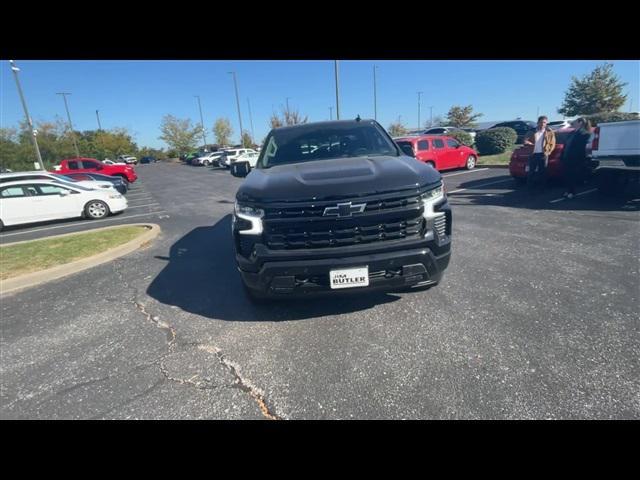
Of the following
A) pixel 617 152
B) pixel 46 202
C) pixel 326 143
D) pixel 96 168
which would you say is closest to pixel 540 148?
pixel 617 152

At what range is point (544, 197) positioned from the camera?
Result: 7633 millimetres

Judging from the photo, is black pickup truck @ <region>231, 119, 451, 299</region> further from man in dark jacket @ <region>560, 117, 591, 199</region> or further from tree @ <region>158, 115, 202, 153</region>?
tree @ <region>158, 115, 202, 153</region>

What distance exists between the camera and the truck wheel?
998cm

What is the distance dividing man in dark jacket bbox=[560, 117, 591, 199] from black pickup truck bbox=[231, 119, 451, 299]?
20.7ft

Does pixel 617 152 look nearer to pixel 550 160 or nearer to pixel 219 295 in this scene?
pixel 550 160

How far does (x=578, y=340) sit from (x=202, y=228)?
267 inches

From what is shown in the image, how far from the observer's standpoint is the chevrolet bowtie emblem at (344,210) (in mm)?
2582

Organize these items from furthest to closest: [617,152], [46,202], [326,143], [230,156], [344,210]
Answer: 1. [230,156]
2. [46,202]
3. [617,152]
4. [326,143]
5. [344,210]

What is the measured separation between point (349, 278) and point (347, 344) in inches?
22.8

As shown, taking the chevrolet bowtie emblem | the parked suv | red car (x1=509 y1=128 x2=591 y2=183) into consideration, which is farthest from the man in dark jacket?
the parked suv

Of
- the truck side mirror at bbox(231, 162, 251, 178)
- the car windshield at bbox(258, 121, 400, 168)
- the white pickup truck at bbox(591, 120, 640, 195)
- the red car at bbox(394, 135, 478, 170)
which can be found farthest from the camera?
the red car at bbox(394, 135, 478, 170)
